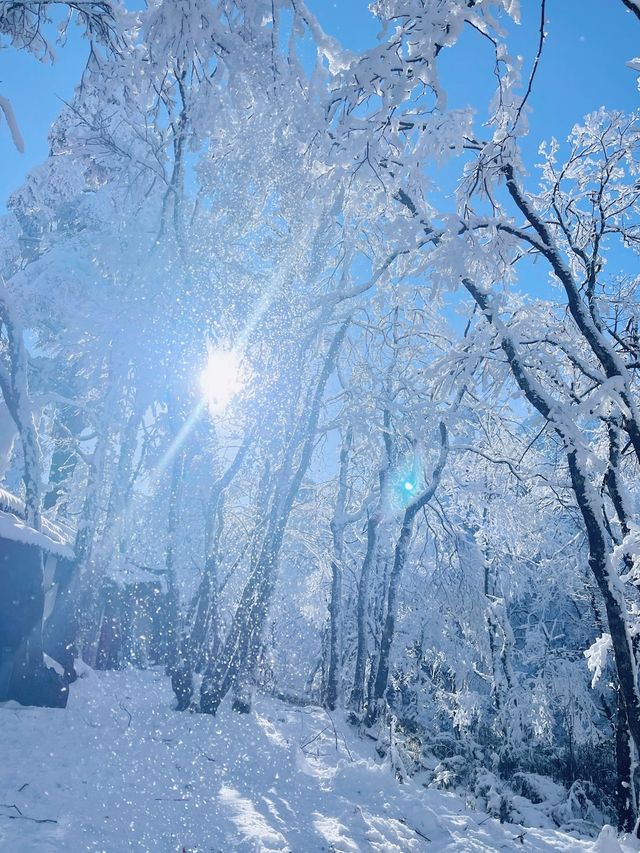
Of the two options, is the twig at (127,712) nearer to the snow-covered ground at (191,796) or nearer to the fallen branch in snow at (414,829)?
Answer: the snow-covered ground at (191,796)

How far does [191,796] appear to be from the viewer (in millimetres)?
5406

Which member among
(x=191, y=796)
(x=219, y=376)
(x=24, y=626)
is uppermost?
(x=219, y=376)

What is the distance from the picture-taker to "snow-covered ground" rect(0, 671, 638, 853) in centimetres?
412

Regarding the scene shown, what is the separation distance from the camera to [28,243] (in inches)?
625

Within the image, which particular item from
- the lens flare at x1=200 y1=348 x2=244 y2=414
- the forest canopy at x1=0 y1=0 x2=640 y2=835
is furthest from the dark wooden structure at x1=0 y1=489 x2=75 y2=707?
the lens flare at x1=200 y1=348 x2=244 y2=414

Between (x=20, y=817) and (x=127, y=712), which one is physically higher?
(x=20, y=817)

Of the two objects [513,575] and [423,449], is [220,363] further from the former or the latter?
[513,575]

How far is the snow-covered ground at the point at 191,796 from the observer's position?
13.5 feet

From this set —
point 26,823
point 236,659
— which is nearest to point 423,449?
point 236,659

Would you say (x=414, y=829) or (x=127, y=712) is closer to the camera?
(x=414, y=829)

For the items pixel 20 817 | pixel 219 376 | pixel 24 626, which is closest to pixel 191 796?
pixel 20 817

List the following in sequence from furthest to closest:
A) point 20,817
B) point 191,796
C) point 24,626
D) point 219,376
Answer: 1. point 219,376
2. point 24,626
3. point 191,796
4. point 20,817

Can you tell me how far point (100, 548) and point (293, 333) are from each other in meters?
5.78

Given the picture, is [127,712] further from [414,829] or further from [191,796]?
[414,829]
